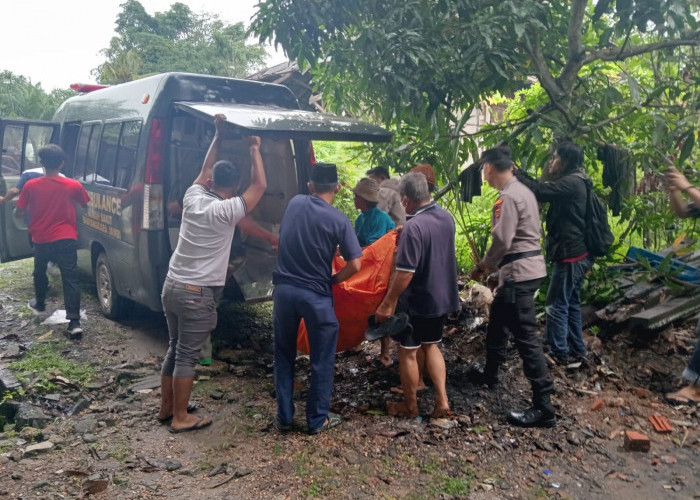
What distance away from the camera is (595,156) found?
550 cm

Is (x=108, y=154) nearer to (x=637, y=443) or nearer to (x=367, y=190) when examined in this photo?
(x=367, y=190)

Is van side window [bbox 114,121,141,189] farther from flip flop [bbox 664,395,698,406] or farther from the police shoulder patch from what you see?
flip flop [bbox 664,395,698,406]

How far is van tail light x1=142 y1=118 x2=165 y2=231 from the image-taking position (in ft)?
16.5

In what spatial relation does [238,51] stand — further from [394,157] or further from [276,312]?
[276,312]

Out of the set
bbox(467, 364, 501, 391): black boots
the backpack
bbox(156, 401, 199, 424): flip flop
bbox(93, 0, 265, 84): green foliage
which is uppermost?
bbox(93, 0, 265, 84): green foliage

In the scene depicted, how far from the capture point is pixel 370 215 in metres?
5.04

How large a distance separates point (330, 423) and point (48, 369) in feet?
8.82

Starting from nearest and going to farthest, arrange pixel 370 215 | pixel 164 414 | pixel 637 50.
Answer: pixel 164 414, pixel 637 50, pixel 370 215

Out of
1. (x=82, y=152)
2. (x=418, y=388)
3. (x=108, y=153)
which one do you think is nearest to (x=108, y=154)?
(x=108, y=153)

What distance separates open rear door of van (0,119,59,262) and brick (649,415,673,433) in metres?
6.80

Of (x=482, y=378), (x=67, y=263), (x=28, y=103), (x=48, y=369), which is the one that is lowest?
(x=48, y=369)

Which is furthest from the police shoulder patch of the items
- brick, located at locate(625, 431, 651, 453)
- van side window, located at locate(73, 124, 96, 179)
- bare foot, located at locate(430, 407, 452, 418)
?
van side window, located at locate(73, 124, 96, 179)

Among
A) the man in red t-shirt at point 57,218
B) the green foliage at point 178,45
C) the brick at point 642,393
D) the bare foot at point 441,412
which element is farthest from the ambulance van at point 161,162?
the green foliage at point 178,45

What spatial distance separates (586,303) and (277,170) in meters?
3.35
